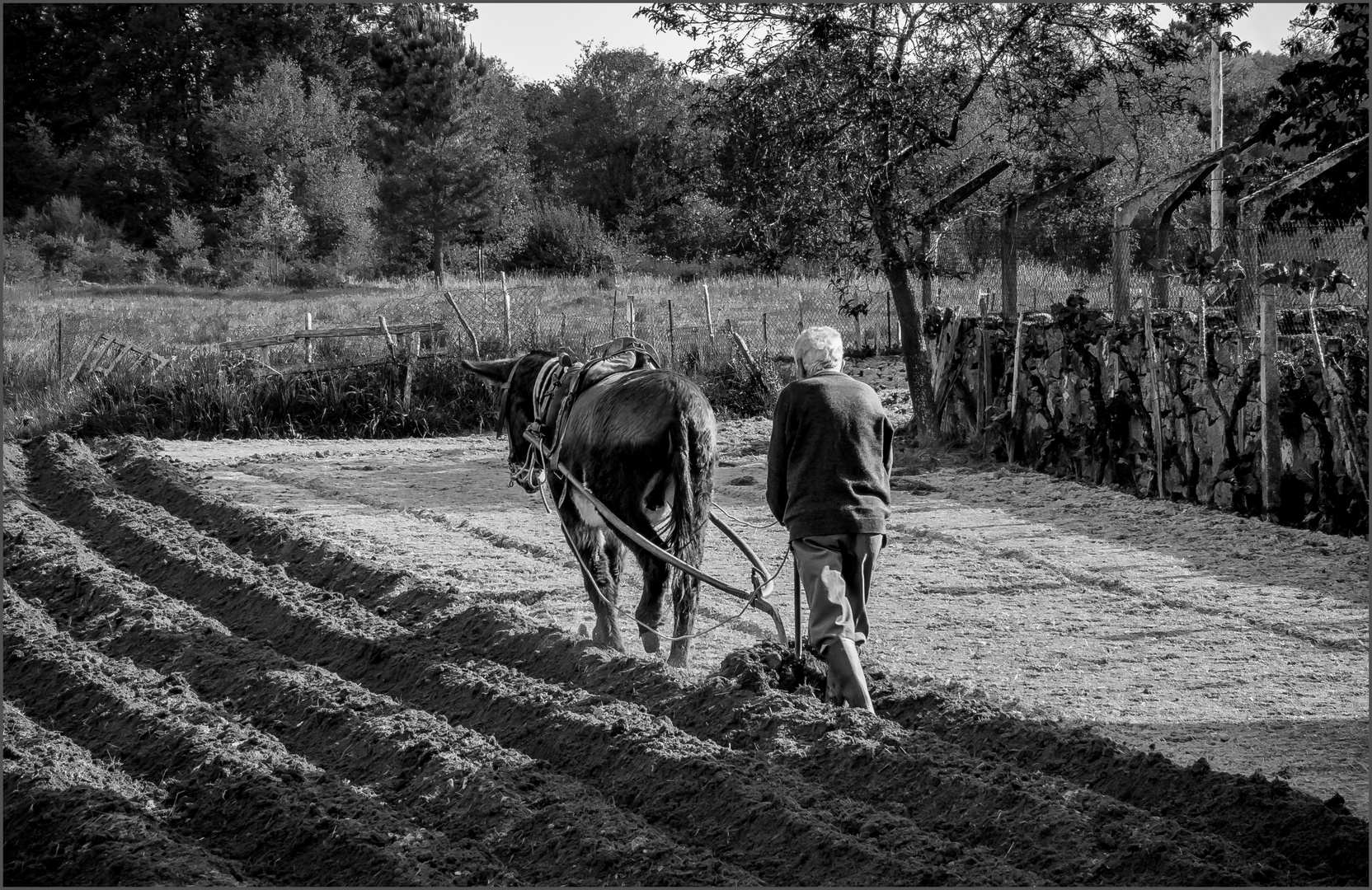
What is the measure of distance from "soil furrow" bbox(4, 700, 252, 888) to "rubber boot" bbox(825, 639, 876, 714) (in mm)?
2555

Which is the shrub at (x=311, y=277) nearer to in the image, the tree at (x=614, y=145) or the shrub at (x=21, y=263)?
the shrub at (x=21, y=263)

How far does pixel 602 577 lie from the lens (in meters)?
7.42

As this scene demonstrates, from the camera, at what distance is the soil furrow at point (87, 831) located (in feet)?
14.8

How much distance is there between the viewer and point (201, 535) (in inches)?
418

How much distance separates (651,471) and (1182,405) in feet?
20.6

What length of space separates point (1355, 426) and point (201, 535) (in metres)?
9.16

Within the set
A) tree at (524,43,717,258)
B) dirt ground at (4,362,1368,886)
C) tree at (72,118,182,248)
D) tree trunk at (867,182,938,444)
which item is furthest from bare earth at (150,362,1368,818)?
tree at (72,118,182,248)

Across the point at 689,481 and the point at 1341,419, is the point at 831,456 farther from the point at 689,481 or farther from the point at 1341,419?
the point at 1341,419

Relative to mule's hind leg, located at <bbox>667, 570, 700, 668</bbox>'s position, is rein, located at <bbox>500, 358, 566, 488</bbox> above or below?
above

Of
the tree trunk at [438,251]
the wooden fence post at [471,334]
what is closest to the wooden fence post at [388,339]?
the wooden fence post at [471,334]

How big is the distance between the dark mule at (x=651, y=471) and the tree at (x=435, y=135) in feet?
129

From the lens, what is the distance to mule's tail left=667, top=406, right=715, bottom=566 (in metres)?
6.64

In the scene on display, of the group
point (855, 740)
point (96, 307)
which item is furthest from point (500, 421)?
point (96, 307)

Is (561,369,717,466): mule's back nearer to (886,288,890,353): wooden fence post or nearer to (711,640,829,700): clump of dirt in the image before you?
(711,640,829,700): clump of dirt
